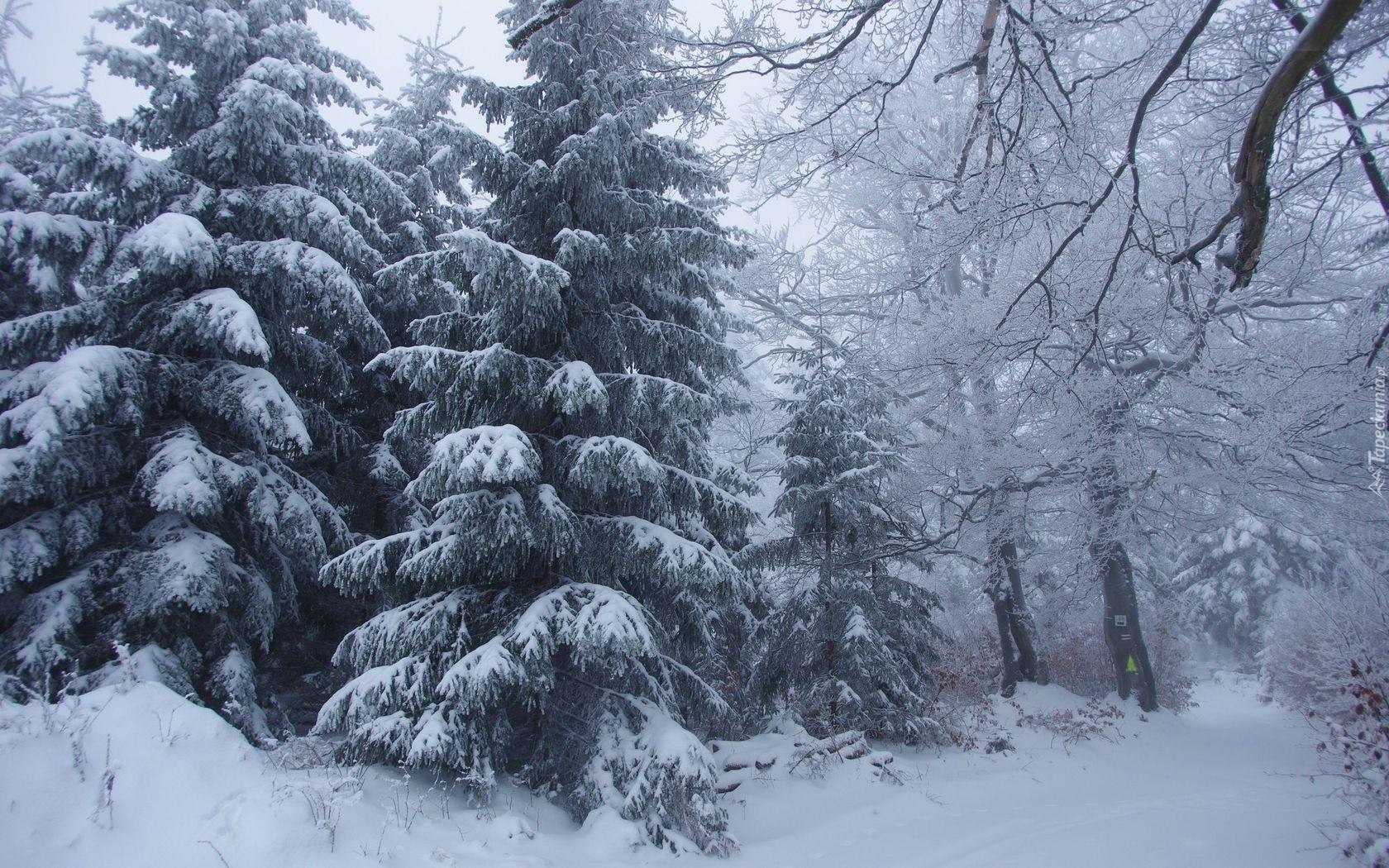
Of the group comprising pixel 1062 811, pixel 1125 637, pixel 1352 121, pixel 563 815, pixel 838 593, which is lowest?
pixel 1062 811

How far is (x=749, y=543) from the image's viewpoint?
10.5 m

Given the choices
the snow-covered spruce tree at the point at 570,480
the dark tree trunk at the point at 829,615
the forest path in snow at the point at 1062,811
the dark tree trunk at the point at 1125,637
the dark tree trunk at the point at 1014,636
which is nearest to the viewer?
the snow-covered spruce tree at the point at 570,480

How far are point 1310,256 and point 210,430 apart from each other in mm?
13690

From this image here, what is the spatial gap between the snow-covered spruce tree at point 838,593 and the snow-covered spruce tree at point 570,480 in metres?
2.28

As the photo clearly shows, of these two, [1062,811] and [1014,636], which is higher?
[1014,636]

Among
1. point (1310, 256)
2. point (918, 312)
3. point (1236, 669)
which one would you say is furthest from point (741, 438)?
point (1236, 669)

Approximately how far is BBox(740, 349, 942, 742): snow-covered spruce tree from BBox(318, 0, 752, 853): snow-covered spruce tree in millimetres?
2285

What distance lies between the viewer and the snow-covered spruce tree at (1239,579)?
2127 centimetres

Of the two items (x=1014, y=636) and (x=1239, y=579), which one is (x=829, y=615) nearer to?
(x=1014, y=636)

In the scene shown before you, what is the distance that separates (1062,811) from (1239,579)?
20723 mm

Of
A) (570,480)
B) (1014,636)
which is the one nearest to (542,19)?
(570,480)

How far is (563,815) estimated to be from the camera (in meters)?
5.97

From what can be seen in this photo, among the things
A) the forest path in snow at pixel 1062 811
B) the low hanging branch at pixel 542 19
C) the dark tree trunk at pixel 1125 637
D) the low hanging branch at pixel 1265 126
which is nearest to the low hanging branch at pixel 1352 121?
the low hanging branch at pixel 1265 126

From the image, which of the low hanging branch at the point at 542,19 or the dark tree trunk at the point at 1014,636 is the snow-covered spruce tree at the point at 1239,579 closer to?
the dark tree trunk at the point at 1014,636
